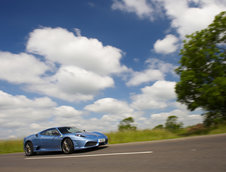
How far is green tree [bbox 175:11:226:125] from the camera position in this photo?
12820 mm

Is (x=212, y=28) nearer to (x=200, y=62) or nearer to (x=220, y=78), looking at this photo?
(x=200, y=62)

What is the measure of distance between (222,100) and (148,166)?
9945 mm

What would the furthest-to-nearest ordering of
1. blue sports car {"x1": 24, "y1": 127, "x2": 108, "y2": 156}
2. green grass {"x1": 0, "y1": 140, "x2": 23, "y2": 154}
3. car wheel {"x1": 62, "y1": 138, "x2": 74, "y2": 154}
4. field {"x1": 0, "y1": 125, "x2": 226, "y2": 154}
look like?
green grass {"x1": 0, "y1": 140, "x2": 23, "y2": 154} → field {"x1": 0, "y1": 125, "x2": 226, "y2": 154} → car wheel {"x1": 62, "y1": 138, "x2": 74, "y2": 154} → blue sports car {"x1": 24, "y1": 127, "x2": 108, "y2": 156}

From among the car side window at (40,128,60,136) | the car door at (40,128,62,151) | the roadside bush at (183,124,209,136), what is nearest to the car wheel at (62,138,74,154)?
the car door at (40,128,62,151)

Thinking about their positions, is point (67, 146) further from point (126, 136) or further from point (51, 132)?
point (126, 136)

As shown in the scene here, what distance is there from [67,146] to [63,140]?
375mm

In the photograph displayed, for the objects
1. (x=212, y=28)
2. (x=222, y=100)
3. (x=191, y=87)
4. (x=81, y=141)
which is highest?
(x=212, y=28)

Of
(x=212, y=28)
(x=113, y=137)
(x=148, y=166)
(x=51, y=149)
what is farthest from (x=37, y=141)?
(x=212, y=28)

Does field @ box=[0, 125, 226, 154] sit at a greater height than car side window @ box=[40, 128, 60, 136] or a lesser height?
lesser

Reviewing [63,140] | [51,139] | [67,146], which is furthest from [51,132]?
[67,146]

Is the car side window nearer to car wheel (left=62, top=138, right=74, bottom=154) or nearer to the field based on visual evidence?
car wheel (left=62, top=138, right=74, bottom=154)

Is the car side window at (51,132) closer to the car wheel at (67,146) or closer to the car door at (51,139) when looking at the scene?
the car door at (51,139)

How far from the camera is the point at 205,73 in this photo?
46.2 feet

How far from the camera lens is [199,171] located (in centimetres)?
393
